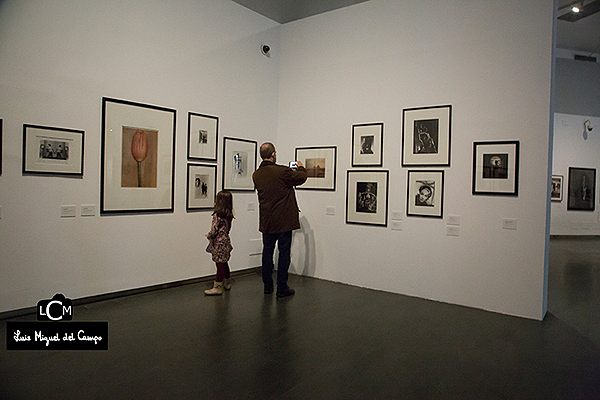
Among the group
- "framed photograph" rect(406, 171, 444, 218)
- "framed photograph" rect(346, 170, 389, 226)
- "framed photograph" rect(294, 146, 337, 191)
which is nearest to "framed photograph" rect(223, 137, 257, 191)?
"framed photograph" rect(294, 146, 337, 191)

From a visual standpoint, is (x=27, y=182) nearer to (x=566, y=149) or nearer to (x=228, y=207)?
(x=228, y=207)

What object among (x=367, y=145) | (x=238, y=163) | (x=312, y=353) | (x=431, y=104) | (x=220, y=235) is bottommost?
(x=312, y=353)

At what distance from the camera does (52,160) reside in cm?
486

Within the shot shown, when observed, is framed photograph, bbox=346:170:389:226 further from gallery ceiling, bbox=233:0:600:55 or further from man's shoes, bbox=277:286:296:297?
gallery ceiling, bbox=233:0:600:55

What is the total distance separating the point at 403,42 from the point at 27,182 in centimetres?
555

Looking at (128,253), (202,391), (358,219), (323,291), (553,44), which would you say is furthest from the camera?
(358,219)

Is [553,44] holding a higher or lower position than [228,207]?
higher

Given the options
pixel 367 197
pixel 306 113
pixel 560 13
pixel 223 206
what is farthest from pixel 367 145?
pixel 560 13

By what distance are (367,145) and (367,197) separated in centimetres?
86

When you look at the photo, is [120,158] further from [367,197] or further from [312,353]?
[367,197]

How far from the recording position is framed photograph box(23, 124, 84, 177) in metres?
4.67

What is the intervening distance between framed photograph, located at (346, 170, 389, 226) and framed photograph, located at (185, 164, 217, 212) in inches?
89.9

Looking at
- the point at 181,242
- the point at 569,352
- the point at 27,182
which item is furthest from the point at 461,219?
the point at 27,182

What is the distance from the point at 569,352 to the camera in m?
4.12
